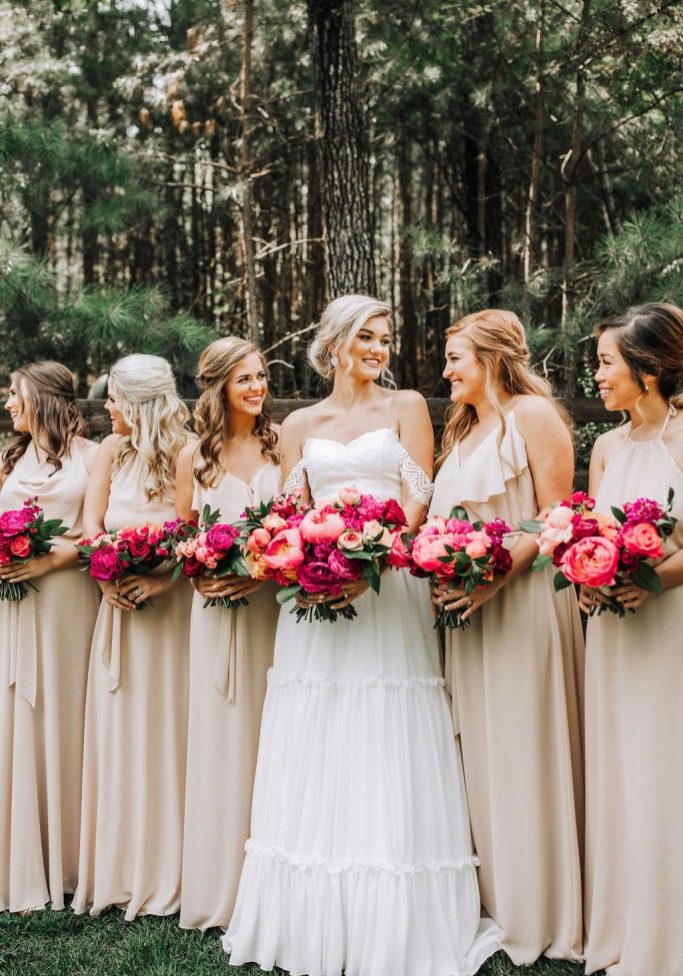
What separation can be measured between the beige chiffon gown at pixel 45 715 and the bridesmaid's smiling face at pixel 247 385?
1.04m

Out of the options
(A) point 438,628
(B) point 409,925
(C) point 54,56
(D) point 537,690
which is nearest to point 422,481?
(A) point 438,628

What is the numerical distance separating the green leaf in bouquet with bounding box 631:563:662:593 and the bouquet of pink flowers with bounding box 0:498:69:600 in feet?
8.96

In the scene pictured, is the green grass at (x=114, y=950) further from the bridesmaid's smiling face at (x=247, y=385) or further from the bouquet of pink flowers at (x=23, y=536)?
the bridesmaid's smiling face at (x=247, y=385)

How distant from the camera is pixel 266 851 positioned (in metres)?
4.03

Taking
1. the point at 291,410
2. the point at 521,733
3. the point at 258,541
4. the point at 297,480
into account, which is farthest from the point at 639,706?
the point at 291,410

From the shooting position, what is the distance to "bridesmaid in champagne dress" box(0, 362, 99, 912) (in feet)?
15.7

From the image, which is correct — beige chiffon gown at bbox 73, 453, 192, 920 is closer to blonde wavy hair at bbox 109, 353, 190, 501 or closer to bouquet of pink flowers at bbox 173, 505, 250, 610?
blonde wavy hair at bbox 109, 353, 190, 501

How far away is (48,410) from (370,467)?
1895 millimetres

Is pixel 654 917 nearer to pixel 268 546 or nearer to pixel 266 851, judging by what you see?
pixel 266 851

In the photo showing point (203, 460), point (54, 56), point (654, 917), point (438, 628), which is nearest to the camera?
point (654, 917)

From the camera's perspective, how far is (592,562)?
3377 millimetres

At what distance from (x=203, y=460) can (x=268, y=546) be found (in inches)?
36.2

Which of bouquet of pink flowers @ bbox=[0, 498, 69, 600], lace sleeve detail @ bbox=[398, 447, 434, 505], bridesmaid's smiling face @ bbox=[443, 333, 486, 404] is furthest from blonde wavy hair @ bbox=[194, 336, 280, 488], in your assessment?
bridesmaid's smiling face @ bbox=[443, 333, 486, 404]

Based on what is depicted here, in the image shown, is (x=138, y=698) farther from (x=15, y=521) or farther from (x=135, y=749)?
(x=15, y=521)
